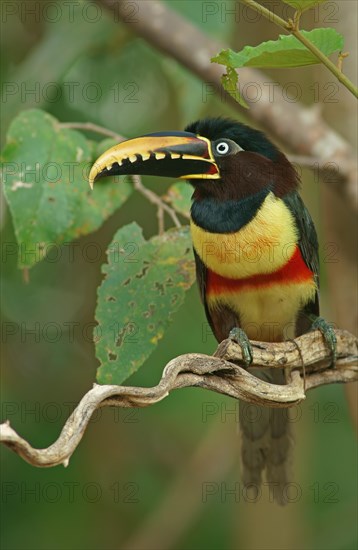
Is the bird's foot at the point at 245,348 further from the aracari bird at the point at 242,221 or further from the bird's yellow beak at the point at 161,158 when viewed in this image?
the bird's yellow beak at the point at 161,158

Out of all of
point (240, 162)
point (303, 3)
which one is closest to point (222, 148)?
point (240, 162)

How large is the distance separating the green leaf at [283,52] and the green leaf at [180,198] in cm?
111

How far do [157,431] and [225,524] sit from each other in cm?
70

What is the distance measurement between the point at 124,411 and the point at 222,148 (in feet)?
7.37

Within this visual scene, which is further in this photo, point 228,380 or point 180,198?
point 180,198

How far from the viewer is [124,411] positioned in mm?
5203

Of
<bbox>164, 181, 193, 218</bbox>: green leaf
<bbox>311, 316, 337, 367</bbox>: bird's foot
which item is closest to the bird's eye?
<bbox>164, 181, 193, 218</bbox>: green leaf

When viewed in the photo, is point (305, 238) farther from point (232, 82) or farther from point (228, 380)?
point (232, 82)

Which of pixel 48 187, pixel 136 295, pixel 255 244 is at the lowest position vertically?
pixel 136 295

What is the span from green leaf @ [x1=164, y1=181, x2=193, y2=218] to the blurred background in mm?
906

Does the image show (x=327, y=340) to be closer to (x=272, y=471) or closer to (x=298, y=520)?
(x=272, y=471)

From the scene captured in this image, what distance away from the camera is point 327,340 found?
3189 mm

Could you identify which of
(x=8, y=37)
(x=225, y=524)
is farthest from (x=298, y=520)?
(x=8, y=37)

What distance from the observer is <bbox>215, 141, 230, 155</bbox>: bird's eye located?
3407 mm
